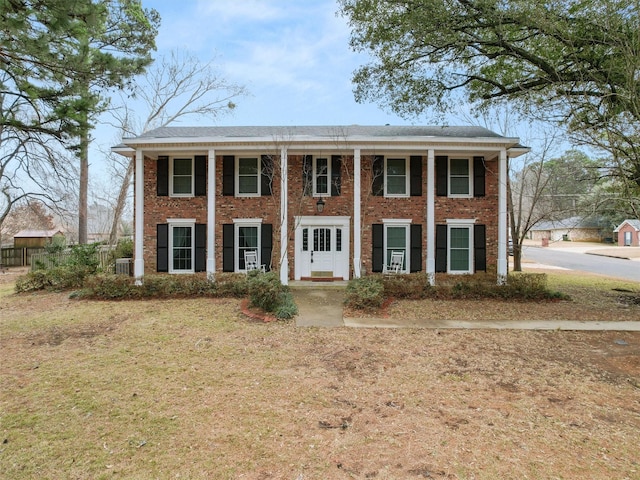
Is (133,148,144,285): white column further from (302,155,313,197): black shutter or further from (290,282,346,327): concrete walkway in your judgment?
(302,155,313,197): black shutter

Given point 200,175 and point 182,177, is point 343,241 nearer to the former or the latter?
point 200,175

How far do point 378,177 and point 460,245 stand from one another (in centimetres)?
374

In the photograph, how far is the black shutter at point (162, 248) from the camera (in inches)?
488

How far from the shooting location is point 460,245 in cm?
1242

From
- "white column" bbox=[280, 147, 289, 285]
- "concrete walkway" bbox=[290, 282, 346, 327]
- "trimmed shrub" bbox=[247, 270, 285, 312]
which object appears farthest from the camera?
"white column" bbox=[280, 147, 289, 285]

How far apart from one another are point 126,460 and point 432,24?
11012 mm

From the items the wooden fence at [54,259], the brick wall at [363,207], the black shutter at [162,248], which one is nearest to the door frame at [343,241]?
the brick wall at [363,207]

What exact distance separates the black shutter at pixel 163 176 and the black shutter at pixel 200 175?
1022mm

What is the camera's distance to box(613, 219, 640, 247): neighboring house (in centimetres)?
4125

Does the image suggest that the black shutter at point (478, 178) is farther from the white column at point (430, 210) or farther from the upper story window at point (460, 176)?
the white column at point (430, 210)

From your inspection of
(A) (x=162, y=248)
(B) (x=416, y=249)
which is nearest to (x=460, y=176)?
(B) (x=416, y=249)

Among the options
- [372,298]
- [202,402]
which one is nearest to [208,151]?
[372,298]

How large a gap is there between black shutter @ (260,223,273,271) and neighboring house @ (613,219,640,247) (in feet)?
155

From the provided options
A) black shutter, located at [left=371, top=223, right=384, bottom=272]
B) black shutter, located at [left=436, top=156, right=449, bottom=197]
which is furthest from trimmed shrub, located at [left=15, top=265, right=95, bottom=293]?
black shutter, located at [left=436, top=156, right=449, bottom=197]
